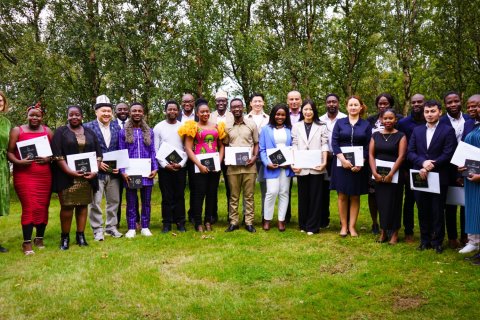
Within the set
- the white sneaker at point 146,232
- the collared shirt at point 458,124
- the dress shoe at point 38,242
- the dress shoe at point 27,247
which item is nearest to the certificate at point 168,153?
the white sneaker at point 146,232

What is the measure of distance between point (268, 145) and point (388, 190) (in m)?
2.38

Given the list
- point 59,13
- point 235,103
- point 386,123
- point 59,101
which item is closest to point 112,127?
point 235,103

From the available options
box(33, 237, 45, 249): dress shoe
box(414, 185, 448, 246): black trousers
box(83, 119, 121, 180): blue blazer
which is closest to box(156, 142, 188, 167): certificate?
box(83, 119, 121, 180): blue blazer

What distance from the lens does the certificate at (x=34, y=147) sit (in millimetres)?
7277

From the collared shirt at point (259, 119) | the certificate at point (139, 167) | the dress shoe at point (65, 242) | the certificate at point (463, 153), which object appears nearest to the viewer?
the certificate at point (463, 153)

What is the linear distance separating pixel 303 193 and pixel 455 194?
8.94 ft

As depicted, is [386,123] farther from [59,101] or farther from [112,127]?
[59,101]

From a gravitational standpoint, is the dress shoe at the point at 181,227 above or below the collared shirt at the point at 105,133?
below

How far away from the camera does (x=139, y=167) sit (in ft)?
27.1

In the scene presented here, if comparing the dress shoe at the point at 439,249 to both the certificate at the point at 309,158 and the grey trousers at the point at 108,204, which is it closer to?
the certificate at the point at 309,158

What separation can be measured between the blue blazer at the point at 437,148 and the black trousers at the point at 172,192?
168 inches

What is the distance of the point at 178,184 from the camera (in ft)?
28.3

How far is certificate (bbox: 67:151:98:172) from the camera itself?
24.3 feet

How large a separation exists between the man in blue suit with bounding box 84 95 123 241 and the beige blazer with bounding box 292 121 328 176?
3517mm
